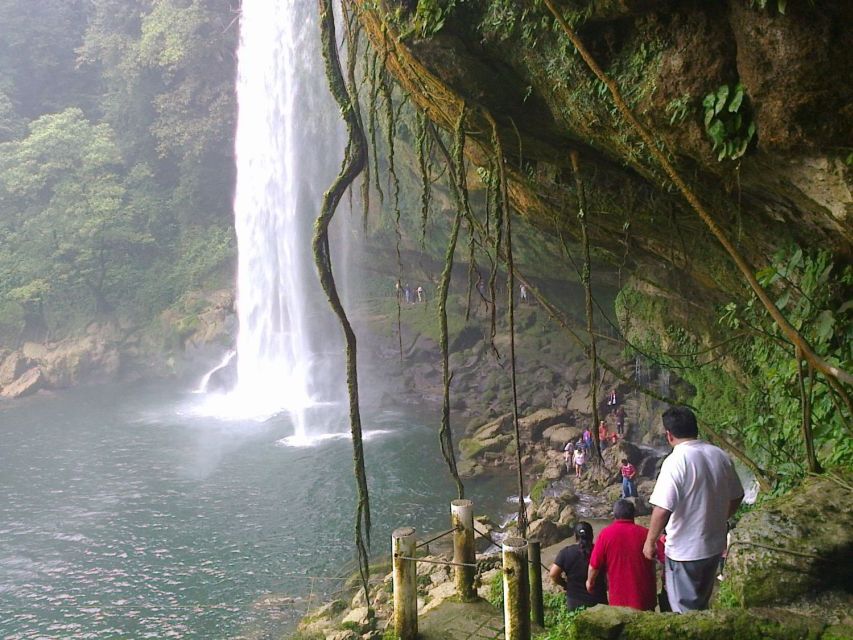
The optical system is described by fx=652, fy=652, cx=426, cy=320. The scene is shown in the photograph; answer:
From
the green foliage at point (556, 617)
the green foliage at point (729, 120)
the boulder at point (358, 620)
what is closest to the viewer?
the green foliage at point (729, 120)

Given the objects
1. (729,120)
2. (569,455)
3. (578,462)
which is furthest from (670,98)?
(569,455)

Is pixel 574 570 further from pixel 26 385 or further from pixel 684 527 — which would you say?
pixel 26 385

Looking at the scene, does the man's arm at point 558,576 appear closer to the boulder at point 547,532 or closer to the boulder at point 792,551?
the boulder at point 792,551

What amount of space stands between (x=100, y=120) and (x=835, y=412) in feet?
113

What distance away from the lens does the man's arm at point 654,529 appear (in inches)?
136

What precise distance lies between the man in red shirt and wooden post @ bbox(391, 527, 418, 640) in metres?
1.48

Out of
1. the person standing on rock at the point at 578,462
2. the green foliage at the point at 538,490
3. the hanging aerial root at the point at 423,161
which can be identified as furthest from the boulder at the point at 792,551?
the person standing on rock at the point at 578,462

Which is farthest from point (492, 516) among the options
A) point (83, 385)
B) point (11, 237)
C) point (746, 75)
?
point (11, 237)

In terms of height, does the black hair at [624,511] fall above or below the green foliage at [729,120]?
below

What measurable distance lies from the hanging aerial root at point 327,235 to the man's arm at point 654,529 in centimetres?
158

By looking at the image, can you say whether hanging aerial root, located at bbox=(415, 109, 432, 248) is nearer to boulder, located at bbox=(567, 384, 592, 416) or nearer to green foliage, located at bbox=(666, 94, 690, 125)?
green foliage, located at bbox=(666, 94, 690, 125)

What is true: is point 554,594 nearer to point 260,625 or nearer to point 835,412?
point 835,412

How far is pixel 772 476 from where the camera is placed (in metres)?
5.66

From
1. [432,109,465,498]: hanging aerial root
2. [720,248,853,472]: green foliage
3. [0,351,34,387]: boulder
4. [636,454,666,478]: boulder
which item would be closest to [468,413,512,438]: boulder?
[636,454,666,478]: boulder
